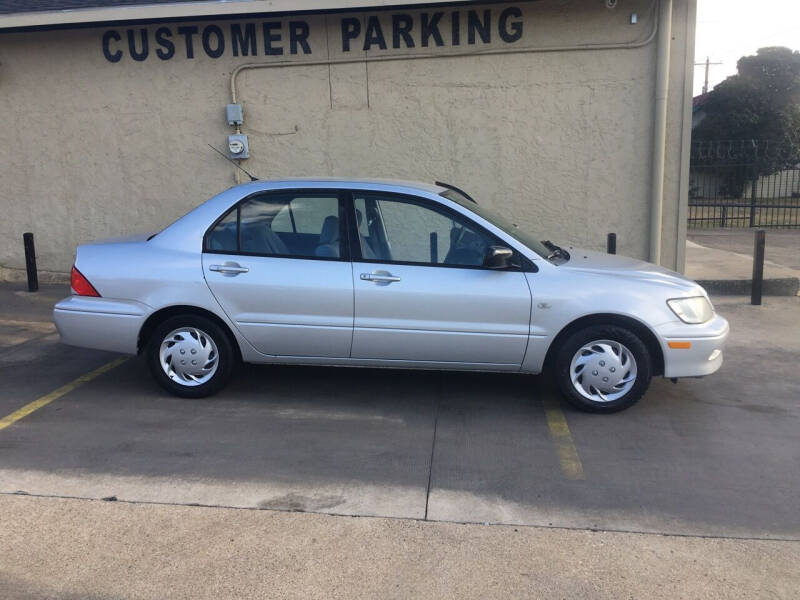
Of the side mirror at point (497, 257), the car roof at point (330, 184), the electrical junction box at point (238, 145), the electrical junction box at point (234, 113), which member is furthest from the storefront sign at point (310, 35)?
the side mirror at point (497, 257)

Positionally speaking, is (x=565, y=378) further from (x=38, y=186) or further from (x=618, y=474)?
(x=38, y=186)

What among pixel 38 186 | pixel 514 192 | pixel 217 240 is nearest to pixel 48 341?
pixel 217 240

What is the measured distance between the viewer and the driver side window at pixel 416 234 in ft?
17.7

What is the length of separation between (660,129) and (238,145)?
17.9 ft

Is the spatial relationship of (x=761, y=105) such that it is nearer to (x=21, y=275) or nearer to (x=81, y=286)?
(x=21, y=275)

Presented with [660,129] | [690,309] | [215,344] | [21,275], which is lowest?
[21,275]

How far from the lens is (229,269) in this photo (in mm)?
5453

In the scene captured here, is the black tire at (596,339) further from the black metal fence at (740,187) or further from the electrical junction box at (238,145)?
the black metal fence at (740,187)

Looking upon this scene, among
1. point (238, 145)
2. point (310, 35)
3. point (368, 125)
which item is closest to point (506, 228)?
point (368, 125)

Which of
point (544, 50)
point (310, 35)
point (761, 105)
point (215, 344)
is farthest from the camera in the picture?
point (761, 105)

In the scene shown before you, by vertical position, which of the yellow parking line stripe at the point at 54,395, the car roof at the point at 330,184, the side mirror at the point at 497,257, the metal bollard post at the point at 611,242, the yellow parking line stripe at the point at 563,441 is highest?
the car roof at the point at 330,184

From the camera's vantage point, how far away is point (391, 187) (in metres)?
5.62

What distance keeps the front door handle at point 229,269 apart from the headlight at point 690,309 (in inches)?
122

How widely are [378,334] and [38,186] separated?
749 cm
